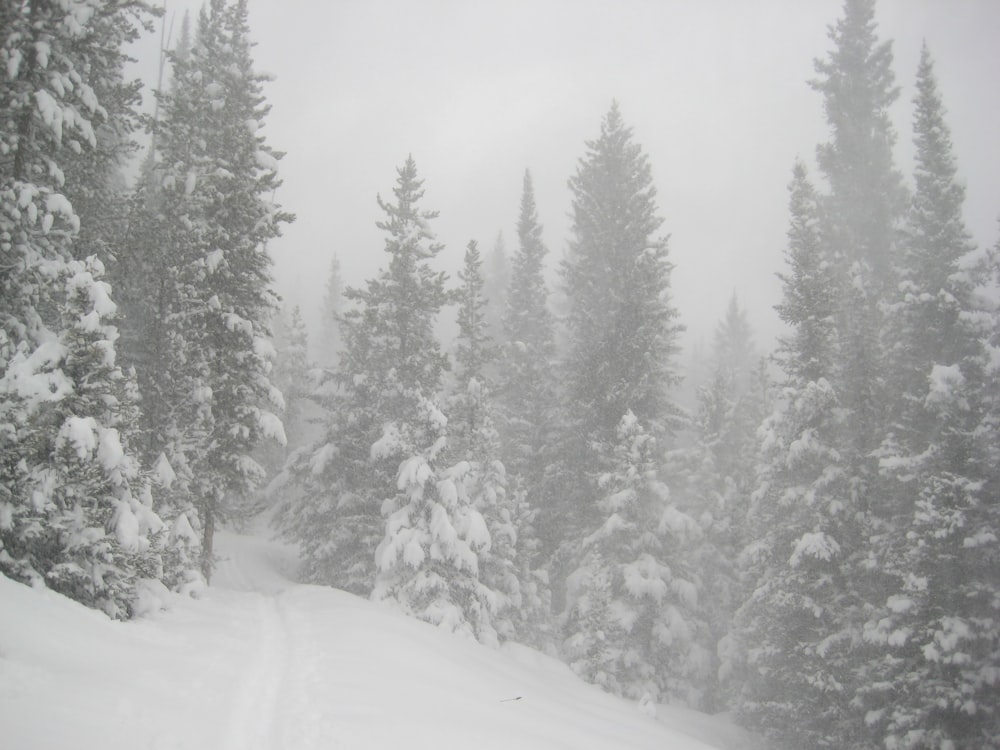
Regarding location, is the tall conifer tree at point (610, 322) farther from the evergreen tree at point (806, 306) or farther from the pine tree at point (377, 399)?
the pine tree at point (377, 399)

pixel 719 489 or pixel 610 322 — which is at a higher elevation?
pixel 610 322

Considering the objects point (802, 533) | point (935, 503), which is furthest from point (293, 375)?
point (935, 503)

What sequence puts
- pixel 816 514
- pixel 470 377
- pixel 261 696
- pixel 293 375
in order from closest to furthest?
pixel 261 696 → pixel 816 514 → pixel 470 377 → pixel 293 375

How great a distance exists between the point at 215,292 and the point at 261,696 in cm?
1272

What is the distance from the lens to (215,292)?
17328 millimetres

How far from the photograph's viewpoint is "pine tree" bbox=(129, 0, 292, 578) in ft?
55.4

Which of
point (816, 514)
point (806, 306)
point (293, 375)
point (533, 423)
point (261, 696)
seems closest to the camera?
point (261, 696)

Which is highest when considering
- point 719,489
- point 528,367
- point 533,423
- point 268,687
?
point 528,367

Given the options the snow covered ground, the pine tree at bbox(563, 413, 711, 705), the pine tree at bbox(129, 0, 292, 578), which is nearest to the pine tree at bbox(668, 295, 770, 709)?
the pine tree at bbox(563, 413, 711, 705)

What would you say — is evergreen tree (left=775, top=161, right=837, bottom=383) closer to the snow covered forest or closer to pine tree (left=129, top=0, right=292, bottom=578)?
the snow covered forest

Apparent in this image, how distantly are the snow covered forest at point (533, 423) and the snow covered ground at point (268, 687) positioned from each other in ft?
5.40

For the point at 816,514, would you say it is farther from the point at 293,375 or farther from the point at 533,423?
the point at 293,375

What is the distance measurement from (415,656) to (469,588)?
7522 mm

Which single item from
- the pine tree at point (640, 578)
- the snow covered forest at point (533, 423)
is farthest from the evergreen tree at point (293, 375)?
the pine tree at point (640, 578)
